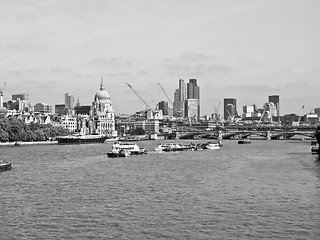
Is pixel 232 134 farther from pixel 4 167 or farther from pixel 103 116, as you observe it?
pixel 4 167

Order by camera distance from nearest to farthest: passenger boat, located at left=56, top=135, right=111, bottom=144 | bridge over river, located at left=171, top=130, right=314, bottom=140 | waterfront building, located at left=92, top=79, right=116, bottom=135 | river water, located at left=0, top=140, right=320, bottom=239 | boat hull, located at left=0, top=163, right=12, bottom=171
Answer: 1. river water, located at left=0, top=140, right=320, bottom=239
2. boat hull, located at left=0, top=163, right=12, bottom=171
3. passenger boat, located at left=56, top=135, right=111, bottom=144
4. bridge over river, located at left=171, top=130, right=314, bottom=140
5. waterfront building, located at left=92, top=79, right=116, bottom=135

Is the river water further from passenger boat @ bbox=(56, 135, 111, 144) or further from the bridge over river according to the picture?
the bridge over river

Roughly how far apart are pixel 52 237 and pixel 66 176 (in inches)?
838

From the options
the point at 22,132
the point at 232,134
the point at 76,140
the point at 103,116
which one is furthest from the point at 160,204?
the point at 103,116

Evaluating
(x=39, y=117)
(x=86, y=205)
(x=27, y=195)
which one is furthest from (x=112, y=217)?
(x=39, y=117)

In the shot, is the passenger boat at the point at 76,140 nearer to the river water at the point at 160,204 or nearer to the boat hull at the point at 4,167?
the boat hull at the point at 4,167

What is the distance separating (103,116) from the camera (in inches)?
7234

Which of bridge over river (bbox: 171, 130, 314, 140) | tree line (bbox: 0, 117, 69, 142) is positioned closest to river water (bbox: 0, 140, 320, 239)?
tree line (bbox: 0, 117, 69, 142)

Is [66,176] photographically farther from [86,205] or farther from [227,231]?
[227,231]

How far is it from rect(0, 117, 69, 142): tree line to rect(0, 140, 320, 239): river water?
64023mm

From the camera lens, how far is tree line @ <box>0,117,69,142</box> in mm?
110581

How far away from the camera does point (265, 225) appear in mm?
24906

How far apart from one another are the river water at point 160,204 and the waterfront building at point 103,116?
132 meters

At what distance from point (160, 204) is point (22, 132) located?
3457 inches
